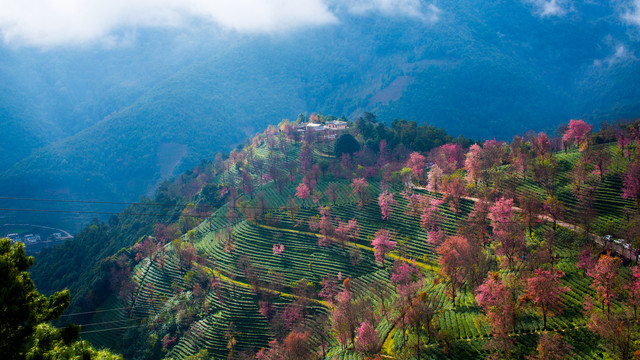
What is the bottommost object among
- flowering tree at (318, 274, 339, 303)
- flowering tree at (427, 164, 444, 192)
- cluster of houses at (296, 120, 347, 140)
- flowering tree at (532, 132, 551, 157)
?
flowering tree at (318, 274, 339, 303)

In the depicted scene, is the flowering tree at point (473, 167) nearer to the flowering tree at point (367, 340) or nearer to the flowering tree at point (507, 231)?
the flowering tree at point (507, 231)

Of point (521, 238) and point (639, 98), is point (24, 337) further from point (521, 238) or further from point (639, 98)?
point (639, 98)

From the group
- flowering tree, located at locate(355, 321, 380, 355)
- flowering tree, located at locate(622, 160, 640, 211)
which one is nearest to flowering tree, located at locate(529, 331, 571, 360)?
flowering tree, located at locate(355, 321, 380, 355)

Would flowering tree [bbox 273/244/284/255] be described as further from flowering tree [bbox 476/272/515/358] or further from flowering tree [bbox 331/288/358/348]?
flowering tree [bbox 476/272/515/358]

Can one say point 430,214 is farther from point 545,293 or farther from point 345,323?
point 545,293

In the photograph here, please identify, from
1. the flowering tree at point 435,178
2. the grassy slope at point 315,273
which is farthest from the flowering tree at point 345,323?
the flowering tree at point 435,178

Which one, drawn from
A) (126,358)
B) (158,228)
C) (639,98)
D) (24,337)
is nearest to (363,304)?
(24,337)

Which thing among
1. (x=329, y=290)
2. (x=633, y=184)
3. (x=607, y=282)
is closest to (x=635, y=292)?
(x=607, y=282)
